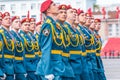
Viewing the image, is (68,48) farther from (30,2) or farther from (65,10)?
(30,2)

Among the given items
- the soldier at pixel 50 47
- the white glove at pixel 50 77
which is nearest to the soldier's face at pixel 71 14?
the soldier at pixel 50 47

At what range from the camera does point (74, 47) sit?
12.2 meters

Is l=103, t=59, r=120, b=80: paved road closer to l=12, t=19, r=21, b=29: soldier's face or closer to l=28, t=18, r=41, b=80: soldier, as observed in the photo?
l=28, t=18, r=41, b=80: soldier

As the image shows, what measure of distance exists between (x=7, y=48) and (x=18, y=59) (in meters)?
0.82

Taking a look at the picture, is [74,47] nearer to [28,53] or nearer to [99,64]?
[99,64]

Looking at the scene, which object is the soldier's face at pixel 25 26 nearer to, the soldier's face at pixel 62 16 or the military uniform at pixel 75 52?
the military uniform at pixel 75 52

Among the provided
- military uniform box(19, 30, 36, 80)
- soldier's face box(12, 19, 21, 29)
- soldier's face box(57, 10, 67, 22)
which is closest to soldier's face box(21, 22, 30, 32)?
military uniform box(19, 30, 36, 80)

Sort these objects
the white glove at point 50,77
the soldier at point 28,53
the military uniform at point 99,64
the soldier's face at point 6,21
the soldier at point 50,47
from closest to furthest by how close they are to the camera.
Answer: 1. the white glove at point 50,77
2. the soldier at point 50,47
3. the soldier's face at point 6,21
4. the military uniform at point 99,64
5. the soldier at point 28,53

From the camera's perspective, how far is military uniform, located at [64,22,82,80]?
12.1 meters

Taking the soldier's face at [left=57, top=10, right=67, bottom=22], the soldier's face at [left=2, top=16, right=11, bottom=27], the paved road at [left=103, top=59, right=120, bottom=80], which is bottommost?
the paved road at [left=103, top=59, right=120, bottom=80]

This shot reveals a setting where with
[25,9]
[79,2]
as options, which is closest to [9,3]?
[25,9]

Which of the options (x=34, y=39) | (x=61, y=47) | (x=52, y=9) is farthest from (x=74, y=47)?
(x=34, y=39)

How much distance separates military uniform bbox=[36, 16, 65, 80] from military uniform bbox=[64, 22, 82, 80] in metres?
0.81

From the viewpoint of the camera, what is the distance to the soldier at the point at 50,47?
35.9 ft
